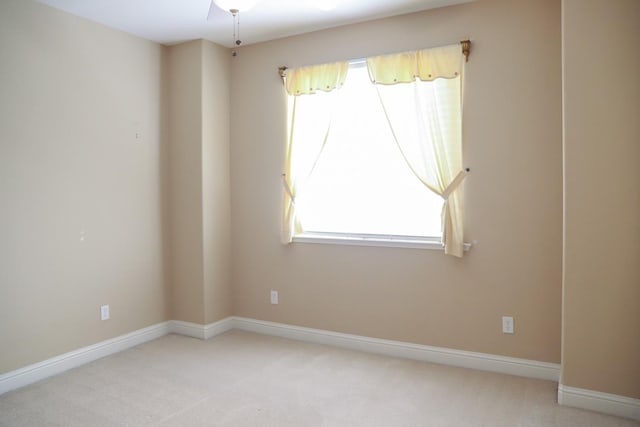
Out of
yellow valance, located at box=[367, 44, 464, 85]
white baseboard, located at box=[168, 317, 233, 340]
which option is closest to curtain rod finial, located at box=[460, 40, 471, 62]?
yellow valance, located at box=[367, 44, 464, 85]

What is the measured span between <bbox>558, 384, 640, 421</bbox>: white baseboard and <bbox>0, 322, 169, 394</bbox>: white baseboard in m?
3.11

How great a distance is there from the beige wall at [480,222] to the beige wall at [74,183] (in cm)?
111

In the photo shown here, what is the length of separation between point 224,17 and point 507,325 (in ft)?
9.15

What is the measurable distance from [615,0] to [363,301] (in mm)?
2516

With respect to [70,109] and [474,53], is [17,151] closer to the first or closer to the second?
[70,109]

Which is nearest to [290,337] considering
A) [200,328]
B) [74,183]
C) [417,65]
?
[200,328]

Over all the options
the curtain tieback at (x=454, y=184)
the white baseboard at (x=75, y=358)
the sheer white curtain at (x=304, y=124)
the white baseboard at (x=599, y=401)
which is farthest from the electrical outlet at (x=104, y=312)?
the white baseboard at (x=599, y=401)

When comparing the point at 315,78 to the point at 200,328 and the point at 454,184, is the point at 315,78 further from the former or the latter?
the point at 200,328

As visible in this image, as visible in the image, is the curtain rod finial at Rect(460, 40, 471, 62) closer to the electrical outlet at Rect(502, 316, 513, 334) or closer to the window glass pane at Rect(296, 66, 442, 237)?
the window glass pane at Rect(296, 66, 442, 237)

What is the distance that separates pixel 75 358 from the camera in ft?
11.3

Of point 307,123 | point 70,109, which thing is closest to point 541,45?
point 307,123

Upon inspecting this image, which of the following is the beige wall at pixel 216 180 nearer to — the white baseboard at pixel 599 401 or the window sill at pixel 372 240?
the window sill at pixel 372 240

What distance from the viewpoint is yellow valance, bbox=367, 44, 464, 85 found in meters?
3.34

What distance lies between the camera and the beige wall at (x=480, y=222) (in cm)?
311
